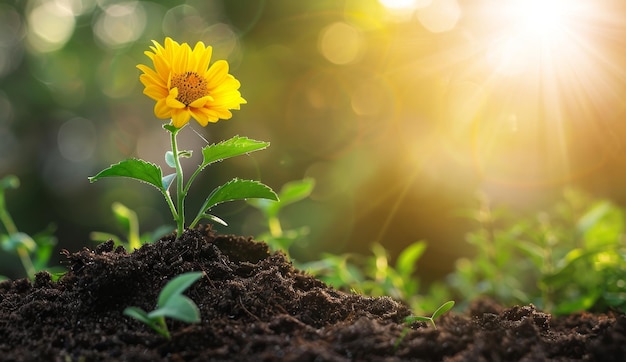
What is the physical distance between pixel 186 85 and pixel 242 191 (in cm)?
30

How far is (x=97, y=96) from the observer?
7.26 m

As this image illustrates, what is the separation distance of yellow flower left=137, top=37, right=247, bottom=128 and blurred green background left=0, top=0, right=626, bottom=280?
84.1 inches

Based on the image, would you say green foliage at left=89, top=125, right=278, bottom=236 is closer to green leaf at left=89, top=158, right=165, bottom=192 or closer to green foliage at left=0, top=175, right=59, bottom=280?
green leaf at left=89, top=158, right=165, bottom=192

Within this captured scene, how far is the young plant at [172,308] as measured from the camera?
1080 millimetres

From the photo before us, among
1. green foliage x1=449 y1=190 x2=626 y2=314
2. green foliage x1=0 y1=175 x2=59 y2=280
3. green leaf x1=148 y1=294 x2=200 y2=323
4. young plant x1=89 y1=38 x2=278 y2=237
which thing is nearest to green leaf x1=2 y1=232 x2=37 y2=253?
green foliage x1=0 y1=175 x2=59 y2=280

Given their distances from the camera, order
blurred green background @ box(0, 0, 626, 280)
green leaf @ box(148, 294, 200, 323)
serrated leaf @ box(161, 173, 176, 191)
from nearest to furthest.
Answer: green leaf @ box(148, 294, 200, 323), serrated leaf @ box(161, 173, 176, 191), blurred green background @ box(0, 0, 626, 280)

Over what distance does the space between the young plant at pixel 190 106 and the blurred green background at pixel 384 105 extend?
2.15 meters

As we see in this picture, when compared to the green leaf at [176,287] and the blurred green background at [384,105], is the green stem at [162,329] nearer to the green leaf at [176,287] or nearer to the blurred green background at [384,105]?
the green leaf at [176,287]

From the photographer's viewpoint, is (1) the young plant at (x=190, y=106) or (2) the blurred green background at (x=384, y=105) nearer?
(1) the young plant at (x=190, y=106)

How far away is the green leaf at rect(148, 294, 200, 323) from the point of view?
107 centimetres

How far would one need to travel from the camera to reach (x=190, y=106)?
1451 millimetres

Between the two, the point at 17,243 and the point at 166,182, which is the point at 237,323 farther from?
the point at 17,243

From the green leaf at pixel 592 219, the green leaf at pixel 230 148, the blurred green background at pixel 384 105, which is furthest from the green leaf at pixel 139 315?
the blurred green background at pixel 384 105

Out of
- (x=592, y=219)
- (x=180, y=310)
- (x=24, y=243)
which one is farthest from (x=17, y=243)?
(x=592, y=219)
